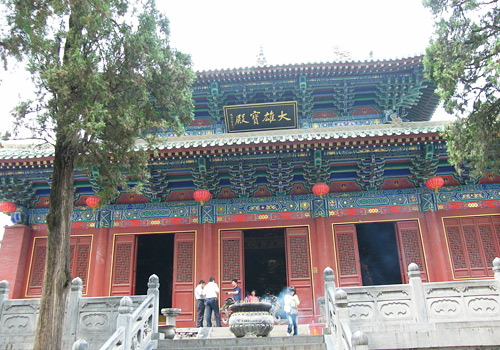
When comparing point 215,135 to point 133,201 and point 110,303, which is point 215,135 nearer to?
point 133,201

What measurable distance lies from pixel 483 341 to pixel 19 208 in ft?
36.0

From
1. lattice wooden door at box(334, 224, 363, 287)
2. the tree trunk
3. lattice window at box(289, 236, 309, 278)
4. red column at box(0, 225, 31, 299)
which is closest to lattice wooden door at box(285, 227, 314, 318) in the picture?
lattice window at box(289, 236, 309, 278)

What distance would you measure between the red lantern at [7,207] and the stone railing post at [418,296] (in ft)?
31.7

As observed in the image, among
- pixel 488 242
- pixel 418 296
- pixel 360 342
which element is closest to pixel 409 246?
pixel 488 242

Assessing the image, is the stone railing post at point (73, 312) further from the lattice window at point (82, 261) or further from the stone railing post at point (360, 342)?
the stone railing post at point (360, 342)

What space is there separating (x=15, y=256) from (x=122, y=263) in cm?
270

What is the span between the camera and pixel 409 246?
11.0 metres

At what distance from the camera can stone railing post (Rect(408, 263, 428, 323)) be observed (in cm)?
755

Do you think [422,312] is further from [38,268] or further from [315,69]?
[38,268]

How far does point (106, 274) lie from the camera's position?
437 inches

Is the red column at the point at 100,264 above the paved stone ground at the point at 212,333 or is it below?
above

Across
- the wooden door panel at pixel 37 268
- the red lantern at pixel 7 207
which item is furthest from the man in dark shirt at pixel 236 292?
the red lantern at pixel 7 207

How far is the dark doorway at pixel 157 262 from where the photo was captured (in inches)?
671

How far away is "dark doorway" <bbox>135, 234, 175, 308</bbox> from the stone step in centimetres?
968
